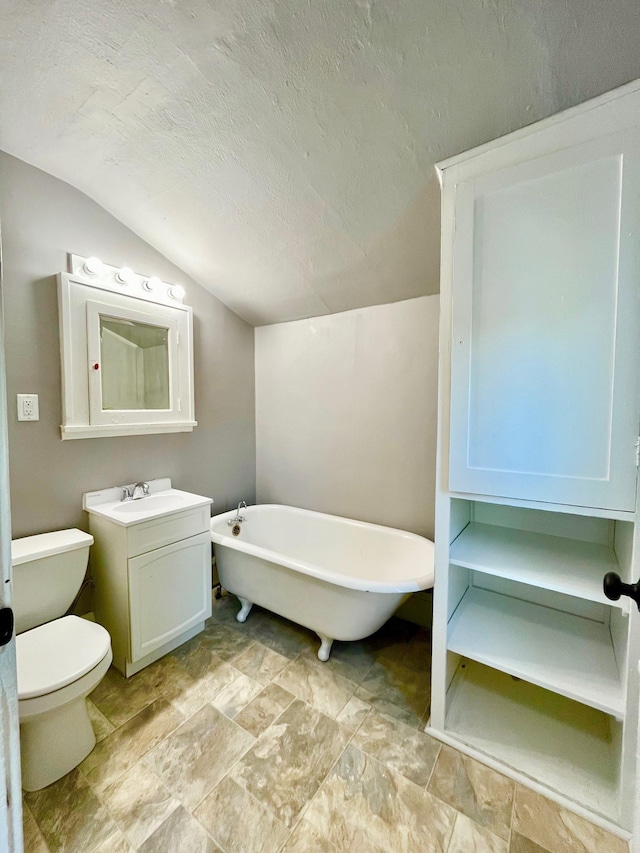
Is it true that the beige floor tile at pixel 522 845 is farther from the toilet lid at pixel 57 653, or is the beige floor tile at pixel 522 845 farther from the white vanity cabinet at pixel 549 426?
the toilet lid at pixel 57 653

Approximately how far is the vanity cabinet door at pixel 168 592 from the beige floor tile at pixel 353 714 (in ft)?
2.97

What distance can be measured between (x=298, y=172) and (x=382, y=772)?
2.36m

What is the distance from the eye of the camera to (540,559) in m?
1.36

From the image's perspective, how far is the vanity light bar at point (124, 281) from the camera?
1764 millimetres

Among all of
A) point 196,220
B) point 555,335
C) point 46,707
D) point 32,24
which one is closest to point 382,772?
point 46,707

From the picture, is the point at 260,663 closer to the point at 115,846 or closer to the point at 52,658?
the point at 115,846

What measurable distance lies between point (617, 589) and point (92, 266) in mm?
2406

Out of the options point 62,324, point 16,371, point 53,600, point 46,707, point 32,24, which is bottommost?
point 46,707

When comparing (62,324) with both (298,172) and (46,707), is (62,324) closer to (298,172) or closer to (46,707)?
→ (298,172)

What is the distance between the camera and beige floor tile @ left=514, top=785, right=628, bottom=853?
103 cm

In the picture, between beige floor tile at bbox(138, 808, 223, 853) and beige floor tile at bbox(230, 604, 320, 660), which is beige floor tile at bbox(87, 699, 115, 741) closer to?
beige floor tile at bbox(138, 808, 223, 853)

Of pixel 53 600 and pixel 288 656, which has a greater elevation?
pixel 53 600

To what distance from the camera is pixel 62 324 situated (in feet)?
5.49

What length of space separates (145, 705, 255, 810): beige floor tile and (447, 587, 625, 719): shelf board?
3.06 ft
